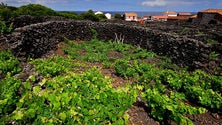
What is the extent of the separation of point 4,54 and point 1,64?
6.14ft

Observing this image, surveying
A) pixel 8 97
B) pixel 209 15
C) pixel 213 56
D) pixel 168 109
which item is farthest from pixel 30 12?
pixel 209 15

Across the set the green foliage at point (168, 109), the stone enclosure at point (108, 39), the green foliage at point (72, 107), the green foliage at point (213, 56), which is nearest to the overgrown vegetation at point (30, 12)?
the stone enclosure at point (108, 39)

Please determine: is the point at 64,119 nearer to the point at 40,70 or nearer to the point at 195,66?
the point at 40,70

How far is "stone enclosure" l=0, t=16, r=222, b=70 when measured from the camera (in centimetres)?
1105

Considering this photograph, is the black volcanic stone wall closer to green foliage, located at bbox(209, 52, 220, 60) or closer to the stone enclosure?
the stone enclosure

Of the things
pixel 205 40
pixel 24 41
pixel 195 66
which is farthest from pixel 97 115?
pixel 205 40

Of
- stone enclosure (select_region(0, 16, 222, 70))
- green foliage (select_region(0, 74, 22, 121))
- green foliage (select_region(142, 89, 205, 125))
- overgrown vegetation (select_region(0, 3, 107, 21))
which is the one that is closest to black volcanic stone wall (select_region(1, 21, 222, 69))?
stone enclosure (select_region(0, 16, 222, 70))

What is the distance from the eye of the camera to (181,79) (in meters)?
8.25

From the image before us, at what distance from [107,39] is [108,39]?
90 mm

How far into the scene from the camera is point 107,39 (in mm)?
18125

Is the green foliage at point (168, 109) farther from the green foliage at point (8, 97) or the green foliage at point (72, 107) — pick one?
the green foliage at point (8, 97)

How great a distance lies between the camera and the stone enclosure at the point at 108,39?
11.1 m

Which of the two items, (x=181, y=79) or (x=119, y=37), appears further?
(x=119, y=37)

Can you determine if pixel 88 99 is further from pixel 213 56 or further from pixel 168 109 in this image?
pixel 213 56
